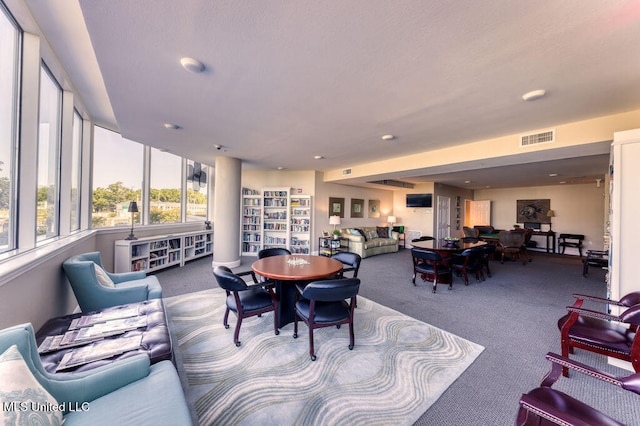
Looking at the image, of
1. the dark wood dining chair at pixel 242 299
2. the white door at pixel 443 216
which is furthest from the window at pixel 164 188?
the white door at pixel 443 216

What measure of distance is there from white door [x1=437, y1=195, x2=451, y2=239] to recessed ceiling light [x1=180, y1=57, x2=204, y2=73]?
8.91m

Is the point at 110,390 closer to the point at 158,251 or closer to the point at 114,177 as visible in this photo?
the point at 158,251

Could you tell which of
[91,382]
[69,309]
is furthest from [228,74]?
[69,309]

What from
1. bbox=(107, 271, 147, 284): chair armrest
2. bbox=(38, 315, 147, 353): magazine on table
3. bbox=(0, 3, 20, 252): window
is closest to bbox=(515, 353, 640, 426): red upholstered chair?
bbox=(38, 315, 147, 353): magazine on table

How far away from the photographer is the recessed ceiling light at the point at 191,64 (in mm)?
1943

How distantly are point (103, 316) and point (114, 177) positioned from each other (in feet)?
12.6

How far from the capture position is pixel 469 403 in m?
1.80

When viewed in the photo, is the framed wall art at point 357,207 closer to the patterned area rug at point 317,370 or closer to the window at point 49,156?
the patterned area rug at point 317,370

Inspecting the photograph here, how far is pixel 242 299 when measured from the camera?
2.73 metres

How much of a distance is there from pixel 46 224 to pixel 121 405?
10.1 ft

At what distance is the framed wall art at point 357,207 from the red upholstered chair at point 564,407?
717 cm

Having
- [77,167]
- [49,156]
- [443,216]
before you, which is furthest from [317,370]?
[443,216]

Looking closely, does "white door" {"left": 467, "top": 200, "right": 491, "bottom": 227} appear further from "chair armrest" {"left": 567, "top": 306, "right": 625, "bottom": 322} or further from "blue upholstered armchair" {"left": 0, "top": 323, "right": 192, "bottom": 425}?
"blue upholstered armchair" {"left": 0, "top": 323, "right": 192, "bottom": 425}

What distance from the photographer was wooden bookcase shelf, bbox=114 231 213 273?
4520 mm
